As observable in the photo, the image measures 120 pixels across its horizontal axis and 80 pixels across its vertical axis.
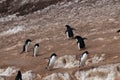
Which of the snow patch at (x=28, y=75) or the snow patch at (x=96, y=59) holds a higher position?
the snow patch at (x=96, y=59)

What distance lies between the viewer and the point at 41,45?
3047 cm

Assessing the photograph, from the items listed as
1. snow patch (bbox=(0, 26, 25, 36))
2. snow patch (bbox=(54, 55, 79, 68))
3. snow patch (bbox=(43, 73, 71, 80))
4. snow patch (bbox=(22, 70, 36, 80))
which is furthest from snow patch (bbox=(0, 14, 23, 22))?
snow patch (bbox=(43, 73, 71, 80))

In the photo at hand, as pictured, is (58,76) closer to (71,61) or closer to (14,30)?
(71,61)

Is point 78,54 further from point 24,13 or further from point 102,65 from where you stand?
point 24,13

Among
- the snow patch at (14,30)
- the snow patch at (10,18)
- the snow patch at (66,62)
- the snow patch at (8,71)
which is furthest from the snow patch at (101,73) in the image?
the snow patch at (10,18)

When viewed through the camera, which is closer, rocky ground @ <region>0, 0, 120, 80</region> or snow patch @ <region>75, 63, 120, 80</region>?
snow patch @ <region>75, 63, 120, 80</region>

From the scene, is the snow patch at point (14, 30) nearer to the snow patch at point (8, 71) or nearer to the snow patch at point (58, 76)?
the snow patch at point (8, 71)

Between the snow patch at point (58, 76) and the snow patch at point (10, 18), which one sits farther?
the snow patch at point (10, 18)

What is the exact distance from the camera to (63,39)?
31.1 metres

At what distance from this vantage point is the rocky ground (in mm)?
22281

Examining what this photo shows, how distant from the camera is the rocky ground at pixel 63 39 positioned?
73.1ft

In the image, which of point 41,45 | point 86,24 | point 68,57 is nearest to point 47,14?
point 86,24

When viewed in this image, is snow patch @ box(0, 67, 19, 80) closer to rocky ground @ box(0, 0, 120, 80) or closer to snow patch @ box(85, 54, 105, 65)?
rocky ground @ box(0, 0, 120, 80)

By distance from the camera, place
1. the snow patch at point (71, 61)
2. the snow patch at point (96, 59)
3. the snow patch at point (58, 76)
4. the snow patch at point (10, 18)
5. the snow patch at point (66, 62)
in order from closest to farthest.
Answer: the snow patch at point (58, 76)
the snow patch at point (96, 59)
the snow patch at point (71, 61)
the snow patch at point (66, 62)
the snow patch at point (10, 18)
